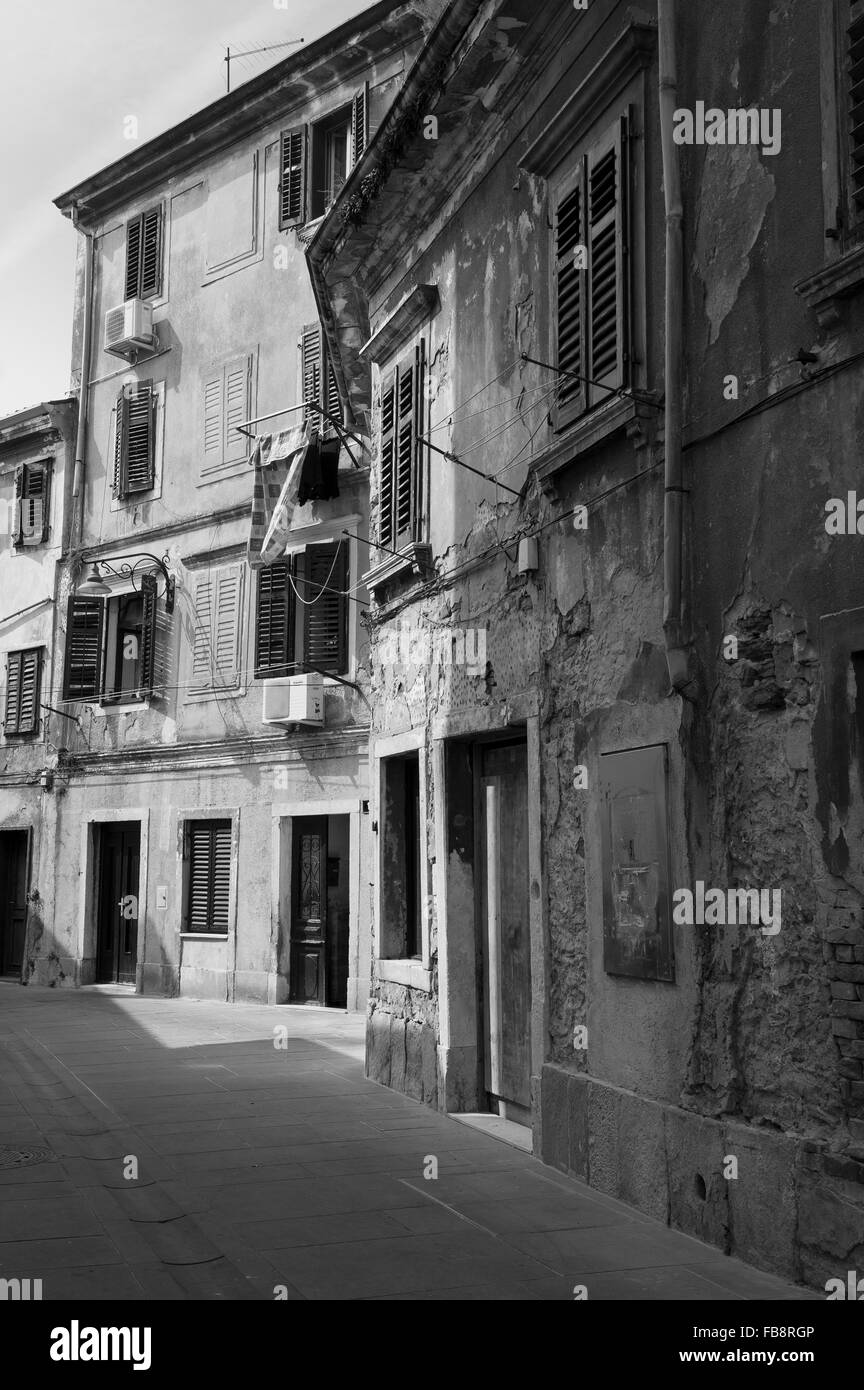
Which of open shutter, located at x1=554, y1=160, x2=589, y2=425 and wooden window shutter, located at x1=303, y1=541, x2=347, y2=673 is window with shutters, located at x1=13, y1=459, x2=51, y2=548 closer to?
wooden window shutter, located at x1=303, y1=541, x2=347, y2=673

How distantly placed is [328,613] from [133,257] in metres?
8.33

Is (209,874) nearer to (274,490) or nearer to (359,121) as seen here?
(274,490)

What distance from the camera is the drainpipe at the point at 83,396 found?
22141 millimetres

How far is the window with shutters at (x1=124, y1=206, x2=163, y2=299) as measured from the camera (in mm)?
21391

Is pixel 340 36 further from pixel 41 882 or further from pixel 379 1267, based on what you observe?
pixel 379 1267

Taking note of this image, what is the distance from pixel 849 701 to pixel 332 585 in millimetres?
12538

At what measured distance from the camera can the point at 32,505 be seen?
23.0 metres

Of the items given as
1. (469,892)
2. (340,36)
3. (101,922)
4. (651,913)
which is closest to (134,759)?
(101,922)

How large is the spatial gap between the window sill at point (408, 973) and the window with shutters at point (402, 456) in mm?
3299

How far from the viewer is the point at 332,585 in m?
17.3

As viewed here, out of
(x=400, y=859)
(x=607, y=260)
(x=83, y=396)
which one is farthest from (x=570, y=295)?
(x=83, y=396)

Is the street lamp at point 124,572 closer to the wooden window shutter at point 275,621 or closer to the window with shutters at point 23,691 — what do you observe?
the window with shutters at point 23,691

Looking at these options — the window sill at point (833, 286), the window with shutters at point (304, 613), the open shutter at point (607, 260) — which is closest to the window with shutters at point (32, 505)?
the window with shutters at point (304, 613)

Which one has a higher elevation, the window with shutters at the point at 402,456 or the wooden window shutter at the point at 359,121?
the wooden window shutter at the point at 359,121
